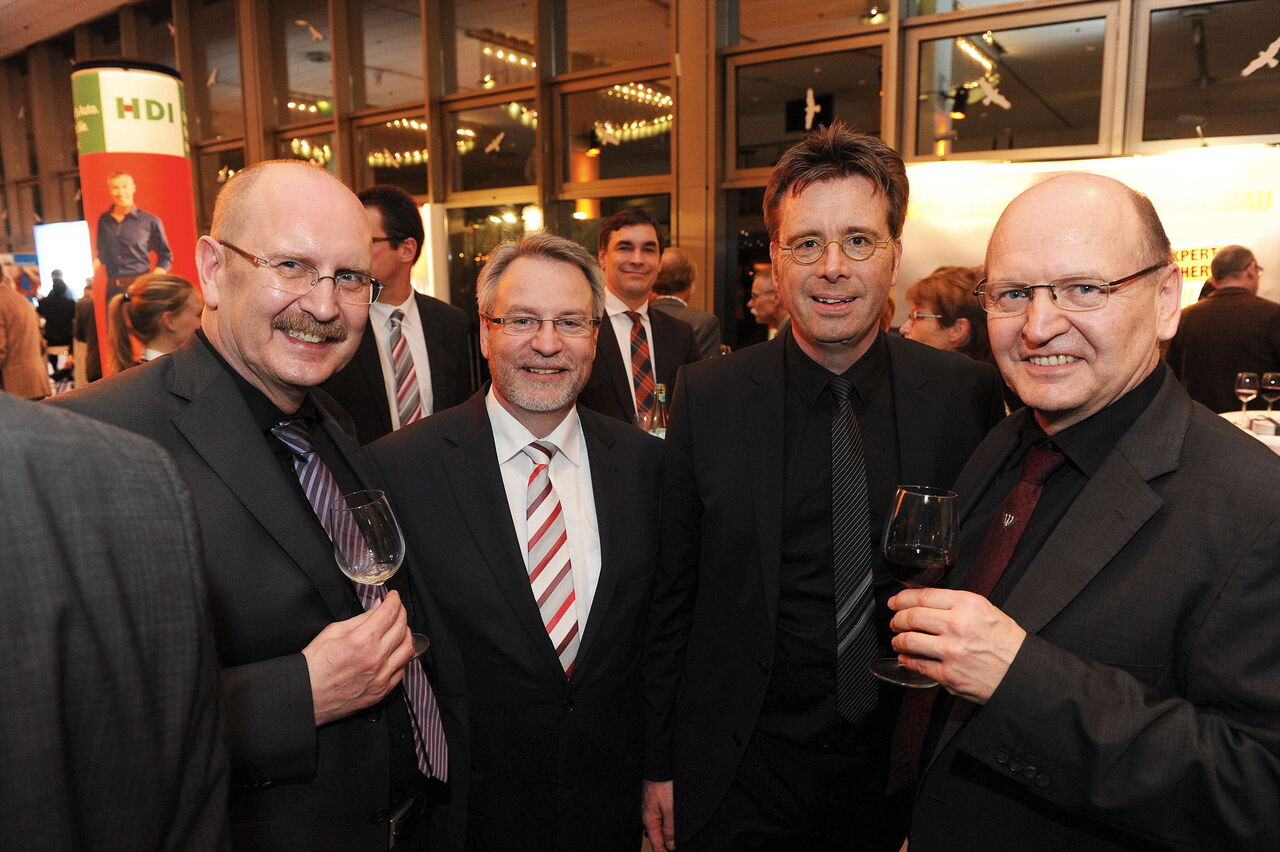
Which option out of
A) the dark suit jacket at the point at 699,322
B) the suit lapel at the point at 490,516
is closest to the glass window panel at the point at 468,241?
the dark suit jacket at the point at 699,322

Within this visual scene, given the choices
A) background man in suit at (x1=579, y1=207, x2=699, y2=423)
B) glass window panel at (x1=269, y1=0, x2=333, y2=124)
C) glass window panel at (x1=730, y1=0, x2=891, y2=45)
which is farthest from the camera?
glass window panel at (x1=269, y1=0, x2=333, y2=124)

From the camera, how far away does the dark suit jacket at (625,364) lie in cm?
400

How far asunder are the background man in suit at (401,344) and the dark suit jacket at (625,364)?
0.70 metres

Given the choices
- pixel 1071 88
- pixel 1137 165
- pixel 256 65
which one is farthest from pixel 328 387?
pixel 256 65

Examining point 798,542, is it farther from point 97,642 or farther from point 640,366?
point 640,366

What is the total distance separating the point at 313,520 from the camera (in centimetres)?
158

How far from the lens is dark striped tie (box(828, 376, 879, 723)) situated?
1814mm

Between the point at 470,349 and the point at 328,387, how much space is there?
93 cm

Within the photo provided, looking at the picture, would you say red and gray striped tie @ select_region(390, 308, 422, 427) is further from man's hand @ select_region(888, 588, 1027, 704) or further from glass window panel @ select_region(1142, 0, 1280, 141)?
glass window panel @ select_region(1142, 0, 1280, 141)

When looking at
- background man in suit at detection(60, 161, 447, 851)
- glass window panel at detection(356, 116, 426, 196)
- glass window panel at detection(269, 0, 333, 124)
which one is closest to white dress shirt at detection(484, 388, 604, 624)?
background man in suit at detection(60, 161, 447, 851)

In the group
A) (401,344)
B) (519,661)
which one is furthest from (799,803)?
(401,344)

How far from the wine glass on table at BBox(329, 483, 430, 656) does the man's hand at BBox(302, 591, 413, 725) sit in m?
0.07

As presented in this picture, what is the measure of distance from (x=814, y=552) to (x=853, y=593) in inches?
5.2

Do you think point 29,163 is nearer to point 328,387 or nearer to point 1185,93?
point 328,387
